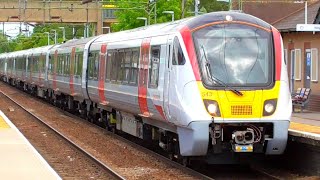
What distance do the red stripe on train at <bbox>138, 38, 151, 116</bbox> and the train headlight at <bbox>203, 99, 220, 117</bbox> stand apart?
119 inches

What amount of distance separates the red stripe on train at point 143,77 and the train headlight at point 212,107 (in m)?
3.03

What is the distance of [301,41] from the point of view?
1133 inches

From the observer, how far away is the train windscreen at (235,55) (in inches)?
504

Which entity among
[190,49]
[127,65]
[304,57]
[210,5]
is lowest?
[127,65]

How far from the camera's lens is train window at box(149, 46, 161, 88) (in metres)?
14.5

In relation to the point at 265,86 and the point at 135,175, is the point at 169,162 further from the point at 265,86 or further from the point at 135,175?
the point at 265,86

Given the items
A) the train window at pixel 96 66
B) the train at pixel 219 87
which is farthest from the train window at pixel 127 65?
the train window at pixel 96 66

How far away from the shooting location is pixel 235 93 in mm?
12562

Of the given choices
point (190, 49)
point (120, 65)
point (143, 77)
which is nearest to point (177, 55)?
point (190, 49)

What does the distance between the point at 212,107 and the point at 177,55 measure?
126cm

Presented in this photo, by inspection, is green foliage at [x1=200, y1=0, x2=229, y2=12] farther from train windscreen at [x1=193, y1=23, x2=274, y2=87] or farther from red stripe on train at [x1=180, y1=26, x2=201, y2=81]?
red stripe on train at [x1=180, y1=26, x2=201, y2=81]

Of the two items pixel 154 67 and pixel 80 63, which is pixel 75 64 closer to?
pixel 80 63

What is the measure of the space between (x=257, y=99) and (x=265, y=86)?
0.30 m

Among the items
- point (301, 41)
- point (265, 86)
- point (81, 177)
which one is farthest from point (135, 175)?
point (301, 41)
